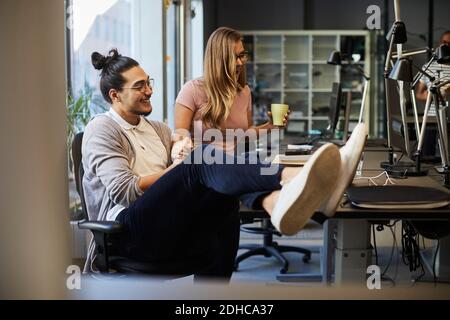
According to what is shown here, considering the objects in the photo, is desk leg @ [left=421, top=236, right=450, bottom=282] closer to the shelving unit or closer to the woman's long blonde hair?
the woman's long blonde hair

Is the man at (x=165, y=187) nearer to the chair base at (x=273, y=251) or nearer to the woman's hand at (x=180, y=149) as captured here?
the woman's hand at (x=180, y=149)

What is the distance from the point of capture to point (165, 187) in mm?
2043

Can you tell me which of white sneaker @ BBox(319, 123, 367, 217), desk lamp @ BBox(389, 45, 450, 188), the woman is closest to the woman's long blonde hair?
the woman

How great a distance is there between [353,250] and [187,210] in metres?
0.77

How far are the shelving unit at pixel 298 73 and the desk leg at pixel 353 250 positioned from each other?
18.6ft

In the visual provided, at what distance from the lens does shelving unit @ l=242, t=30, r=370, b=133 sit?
27.0 ft

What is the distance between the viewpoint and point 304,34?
8.18 meters

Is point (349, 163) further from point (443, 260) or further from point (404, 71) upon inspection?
point (443, 260)

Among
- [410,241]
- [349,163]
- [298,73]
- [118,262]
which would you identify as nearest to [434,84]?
[410,241]

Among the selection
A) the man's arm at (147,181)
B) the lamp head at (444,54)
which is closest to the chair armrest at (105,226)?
the man's arm at (147,181)

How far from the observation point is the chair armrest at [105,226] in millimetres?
2111

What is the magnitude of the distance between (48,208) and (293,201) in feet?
1.94

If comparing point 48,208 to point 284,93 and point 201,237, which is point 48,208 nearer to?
point 201,237
